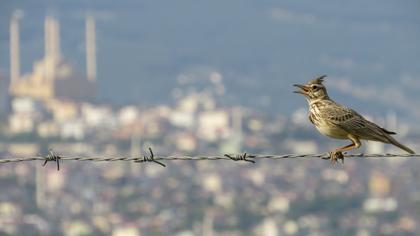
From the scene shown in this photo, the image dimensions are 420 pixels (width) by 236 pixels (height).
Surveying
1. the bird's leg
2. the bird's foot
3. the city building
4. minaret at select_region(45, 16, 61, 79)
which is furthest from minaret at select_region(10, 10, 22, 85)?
the bird's foot

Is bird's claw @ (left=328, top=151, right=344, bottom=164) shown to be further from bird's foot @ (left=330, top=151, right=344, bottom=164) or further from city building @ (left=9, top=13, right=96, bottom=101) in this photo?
city building @ (left=9, top=13, right=96, bottom=101)

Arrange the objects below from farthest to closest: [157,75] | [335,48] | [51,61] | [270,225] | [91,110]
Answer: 1. [335,48]
2. [157,75]
3. [51,61]
4. [91,110]
5. [270,225]

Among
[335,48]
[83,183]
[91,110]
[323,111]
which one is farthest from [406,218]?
[335,48]

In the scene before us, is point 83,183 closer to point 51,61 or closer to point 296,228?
point 296,228

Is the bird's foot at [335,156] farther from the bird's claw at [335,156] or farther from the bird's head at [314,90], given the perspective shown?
the bird's head at [314,90]

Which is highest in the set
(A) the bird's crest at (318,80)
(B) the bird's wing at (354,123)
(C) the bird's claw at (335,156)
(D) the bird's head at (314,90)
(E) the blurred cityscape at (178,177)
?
(E) the blurred cityscape at (178,177)

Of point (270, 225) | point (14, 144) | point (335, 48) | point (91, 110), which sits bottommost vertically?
point (270, 225)

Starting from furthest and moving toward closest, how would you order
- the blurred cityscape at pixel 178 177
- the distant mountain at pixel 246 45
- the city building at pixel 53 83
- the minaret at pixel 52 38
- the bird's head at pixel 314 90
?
the minaret at pixel 52 38 → the distant mountain at pixel 246 45 → the city building at pixel 53 83 → the blurred cityscape at pixel 178 177 → the bird's head at pixel 314 90

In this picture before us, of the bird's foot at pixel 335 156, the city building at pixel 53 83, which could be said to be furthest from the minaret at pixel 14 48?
the bird's foot at pixel 335 156

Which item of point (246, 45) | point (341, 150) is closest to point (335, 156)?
point (341, 150)
